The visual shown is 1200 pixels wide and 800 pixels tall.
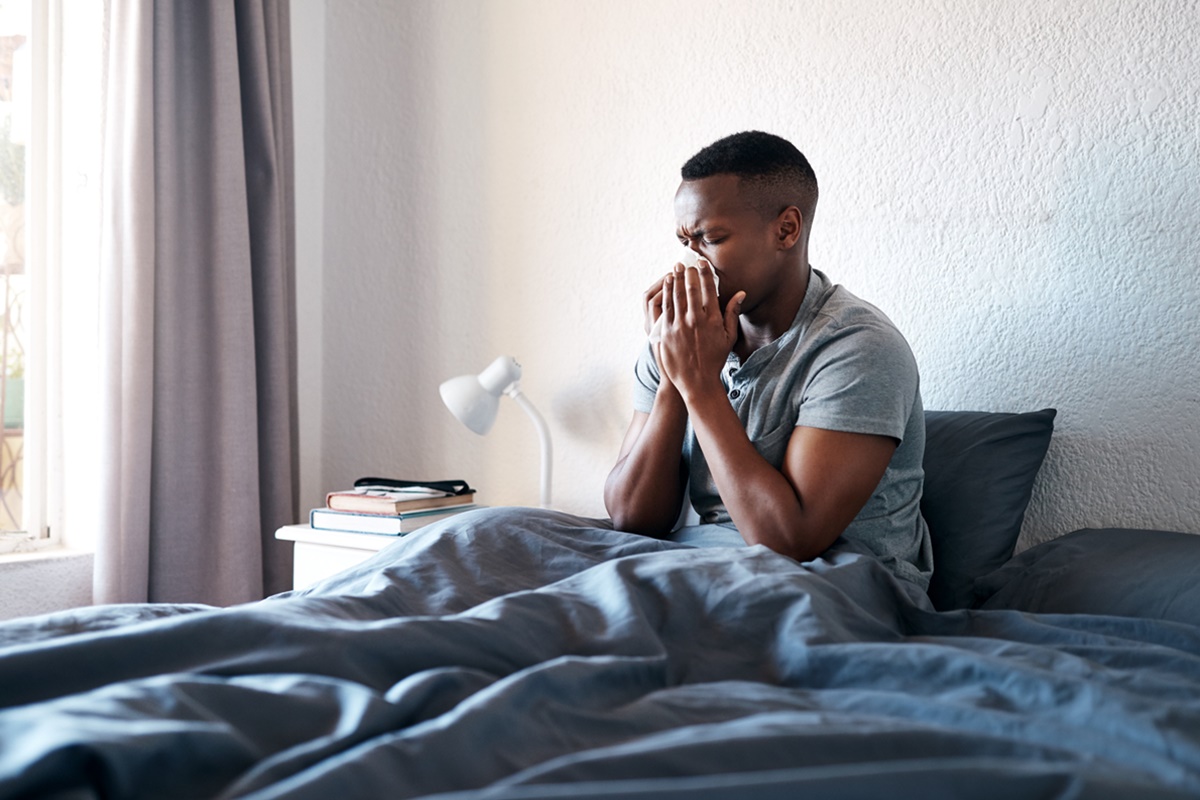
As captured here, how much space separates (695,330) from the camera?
1.60 meters

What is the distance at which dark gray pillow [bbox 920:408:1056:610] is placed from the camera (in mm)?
1548

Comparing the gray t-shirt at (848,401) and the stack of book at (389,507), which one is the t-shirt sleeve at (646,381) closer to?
the gray t-shirt at (848,401)

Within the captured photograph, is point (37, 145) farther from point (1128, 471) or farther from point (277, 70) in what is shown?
point (1128, 471)

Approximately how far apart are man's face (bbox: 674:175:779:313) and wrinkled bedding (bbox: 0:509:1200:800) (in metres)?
0.58

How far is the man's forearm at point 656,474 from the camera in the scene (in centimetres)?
167

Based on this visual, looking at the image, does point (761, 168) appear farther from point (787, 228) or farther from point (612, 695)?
point (612, 695)

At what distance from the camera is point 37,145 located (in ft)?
7.72

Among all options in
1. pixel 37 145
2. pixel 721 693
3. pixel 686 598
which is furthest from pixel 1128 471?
pixel 37 145

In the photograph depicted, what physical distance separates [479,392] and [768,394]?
2.74 feet

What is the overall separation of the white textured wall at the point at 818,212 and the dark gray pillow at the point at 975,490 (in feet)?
0.47

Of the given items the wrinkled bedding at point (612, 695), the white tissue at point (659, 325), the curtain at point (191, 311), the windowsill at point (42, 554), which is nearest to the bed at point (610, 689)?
the wrinkled bedding at point (612, 695)

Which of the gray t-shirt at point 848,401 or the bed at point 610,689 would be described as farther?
the gray t-shirt at point 848,401

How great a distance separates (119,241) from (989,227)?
1.76m

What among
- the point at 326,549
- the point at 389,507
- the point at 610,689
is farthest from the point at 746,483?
the point at 326,549
